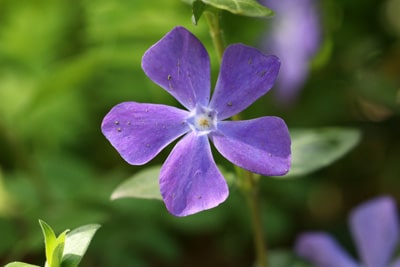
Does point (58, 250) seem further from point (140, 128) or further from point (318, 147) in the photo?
point (318, 147)

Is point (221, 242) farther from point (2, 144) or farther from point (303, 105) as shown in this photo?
point (2, 144)

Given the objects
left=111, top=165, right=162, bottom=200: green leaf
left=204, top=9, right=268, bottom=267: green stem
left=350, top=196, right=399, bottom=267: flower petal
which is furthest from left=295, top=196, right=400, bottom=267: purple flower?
left=111, top=165, right=162, bottom=200: green leaf

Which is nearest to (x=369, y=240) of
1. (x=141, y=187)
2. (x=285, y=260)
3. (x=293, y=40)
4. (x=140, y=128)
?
(x=285, y=260)

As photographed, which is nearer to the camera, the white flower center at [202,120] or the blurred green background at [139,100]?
the white flower center at [202,120]

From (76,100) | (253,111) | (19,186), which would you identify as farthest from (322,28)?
(19,186)

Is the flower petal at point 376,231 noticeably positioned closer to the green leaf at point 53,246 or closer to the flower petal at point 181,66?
the flower petal at point 181,66

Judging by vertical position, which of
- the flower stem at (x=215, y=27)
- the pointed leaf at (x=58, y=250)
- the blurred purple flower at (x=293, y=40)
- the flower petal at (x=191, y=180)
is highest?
the flower stem at (x=215, y=27)

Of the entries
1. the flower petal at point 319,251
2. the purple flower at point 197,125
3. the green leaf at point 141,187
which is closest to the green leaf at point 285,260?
the flower petal at point 319,251
